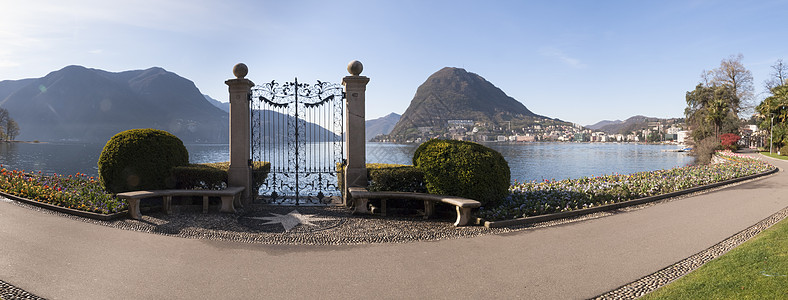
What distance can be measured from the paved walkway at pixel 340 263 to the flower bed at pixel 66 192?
0.75m

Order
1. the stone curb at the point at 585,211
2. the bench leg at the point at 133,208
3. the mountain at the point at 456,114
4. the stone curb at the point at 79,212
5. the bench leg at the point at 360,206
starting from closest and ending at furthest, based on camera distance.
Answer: the stone curb at the point at 585,211
the stone curb at the point at 79,212
the bench leg at the point at 133,208
the bench leg at the point at 360,206
the mountain at the point at 456,114

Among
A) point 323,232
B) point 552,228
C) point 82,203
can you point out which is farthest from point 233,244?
point 552,228

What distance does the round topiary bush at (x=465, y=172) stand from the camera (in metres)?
8.21

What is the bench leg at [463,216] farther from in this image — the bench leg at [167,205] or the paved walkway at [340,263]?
the bench leg at [167,205]

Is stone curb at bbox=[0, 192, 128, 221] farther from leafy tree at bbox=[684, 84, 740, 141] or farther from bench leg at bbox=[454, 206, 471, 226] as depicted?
leafy tree at bbox=[684, 84, 740, 141]

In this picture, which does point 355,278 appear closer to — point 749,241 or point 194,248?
point 194,248

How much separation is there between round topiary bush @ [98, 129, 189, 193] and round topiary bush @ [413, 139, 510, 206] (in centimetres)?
643

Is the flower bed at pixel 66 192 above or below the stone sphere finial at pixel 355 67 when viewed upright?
below

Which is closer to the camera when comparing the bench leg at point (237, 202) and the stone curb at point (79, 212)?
the stone curb at point (79, 212)

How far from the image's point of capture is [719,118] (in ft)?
153

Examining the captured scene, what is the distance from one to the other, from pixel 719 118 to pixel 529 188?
165 ft

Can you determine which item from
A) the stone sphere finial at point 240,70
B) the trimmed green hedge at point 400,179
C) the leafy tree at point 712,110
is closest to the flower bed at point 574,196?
the trimmed green hedge at point 400,179

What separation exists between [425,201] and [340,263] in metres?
3.49

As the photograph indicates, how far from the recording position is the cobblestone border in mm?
4348
